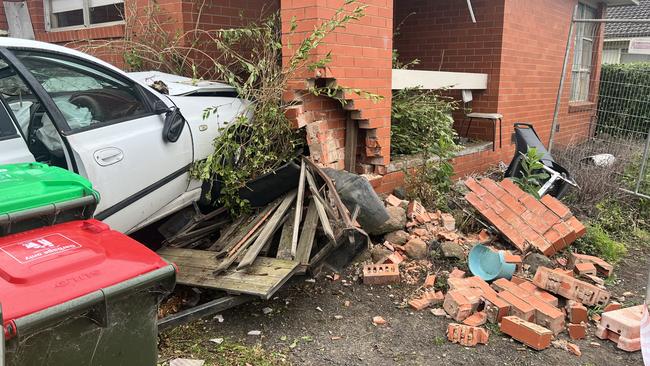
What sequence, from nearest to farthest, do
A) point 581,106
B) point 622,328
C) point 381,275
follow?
point 622,328 < point 381,275 < point 581,106

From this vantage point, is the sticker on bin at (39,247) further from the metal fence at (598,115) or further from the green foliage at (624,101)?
the green foliage at (624,101)

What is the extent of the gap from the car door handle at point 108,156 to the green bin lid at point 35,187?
1.96ft

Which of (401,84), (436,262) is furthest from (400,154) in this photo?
(436,262)

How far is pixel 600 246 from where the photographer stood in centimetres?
516

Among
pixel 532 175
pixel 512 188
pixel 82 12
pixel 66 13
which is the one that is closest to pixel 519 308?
pixel 512 188

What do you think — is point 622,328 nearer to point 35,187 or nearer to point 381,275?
point 381,275

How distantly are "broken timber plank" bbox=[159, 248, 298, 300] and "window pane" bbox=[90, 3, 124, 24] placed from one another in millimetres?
4515

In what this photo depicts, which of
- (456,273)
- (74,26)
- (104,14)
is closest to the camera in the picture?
(456,273)

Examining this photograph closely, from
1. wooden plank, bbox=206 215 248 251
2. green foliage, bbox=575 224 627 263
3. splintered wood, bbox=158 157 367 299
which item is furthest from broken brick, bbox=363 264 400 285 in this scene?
green foliage, bbox=575 224 627 263

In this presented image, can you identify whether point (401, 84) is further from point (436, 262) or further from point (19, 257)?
point (19, 257)

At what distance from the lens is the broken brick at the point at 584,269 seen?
443cm

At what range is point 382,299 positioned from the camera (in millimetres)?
3881

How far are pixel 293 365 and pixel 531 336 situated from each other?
1581mm

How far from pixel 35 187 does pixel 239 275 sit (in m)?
1.54
